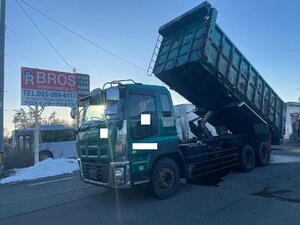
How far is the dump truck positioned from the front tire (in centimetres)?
2

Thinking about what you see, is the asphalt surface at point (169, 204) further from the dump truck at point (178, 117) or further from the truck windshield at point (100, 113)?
the truck windshield at point (100, 113)

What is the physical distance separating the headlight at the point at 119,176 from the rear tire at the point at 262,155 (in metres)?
A: 6.59

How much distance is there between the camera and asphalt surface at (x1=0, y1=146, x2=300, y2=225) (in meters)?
5.74

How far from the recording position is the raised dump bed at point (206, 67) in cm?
866

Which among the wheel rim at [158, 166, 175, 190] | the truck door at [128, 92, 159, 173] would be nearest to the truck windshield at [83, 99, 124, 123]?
the truck door at [128, 92, 159, 173]

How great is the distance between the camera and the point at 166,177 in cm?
716

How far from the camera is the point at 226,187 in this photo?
8.09m

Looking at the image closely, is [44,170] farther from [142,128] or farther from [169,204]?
[169,204]

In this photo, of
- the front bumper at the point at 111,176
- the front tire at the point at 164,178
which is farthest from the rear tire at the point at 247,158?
the front bumper at the point at 111,176

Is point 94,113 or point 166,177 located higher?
point 94,113

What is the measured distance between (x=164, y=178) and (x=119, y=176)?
127cm

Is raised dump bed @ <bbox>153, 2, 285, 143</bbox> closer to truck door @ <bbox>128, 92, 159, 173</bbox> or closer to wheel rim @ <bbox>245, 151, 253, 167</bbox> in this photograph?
wheel rim @ <bbox>245, 151, 253, 167</bbox>

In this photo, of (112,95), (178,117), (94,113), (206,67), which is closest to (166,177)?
(94,113)

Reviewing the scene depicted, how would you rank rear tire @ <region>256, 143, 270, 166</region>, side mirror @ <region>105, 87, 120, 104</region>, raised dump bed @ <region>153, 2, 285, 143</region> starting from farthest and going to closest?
rear tire @ <region>256, 143, 270, 166</region> < raised dump bed @ <region>153, 2, 285, 143</region> < side mirror @ <region>105, 87, 120, 104</region>
